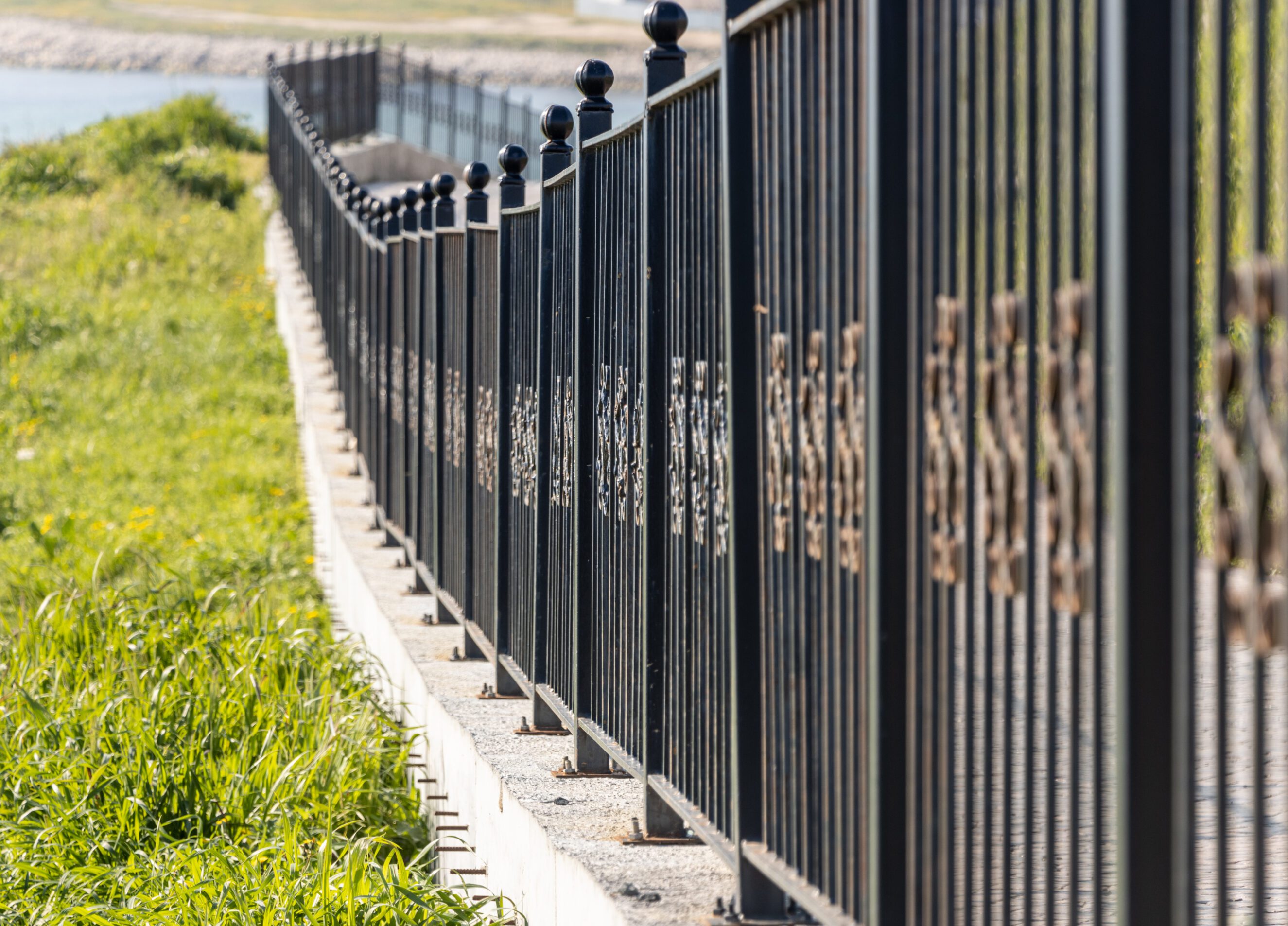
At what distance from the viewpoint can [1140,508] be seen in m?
1.56

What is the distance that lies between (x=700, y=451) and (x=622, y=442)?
0.68m

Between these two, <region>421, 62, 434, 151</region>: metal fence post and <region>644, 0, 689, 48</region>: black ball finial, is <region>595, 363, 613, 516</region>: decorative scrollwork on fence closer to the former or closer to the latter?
<region>644, 0, 689, 48</region>: black ball finial

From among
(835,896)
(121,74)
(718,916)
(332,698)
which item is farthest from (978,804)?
(121,74)

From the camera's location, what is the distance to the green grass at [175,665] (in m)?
4.20

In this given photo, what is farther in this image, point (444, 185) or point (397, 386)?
point (397, 386)

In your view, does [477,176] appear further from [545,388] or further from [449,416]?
[545,388]

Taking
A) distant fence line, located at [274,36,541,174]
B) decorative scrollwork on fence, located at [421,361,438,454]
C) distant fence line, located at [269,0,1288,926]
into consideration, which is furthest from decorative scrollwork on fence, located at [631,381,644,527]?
distant fence line, located at [274,36,541,174]

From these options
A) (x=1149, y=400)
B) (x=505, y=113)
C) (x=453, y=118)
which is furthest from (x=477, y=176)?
(x=453, y=118)

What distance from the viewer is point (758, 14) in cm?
262

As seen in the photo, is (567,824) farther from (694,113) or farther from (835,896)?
(694,113)

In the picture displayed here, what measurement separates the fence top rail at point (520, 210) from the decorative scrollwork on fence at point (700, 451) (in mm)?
1579

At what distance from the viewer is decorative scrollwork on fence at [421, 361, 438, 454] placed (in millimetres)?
6469

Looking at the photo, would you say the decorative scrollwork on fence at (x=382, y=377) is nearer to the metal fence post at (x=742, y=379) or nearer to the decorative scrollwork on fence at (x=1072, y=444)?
the metal fence post at (x=742, y=379)

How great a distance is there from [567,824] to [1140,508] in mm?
2315
